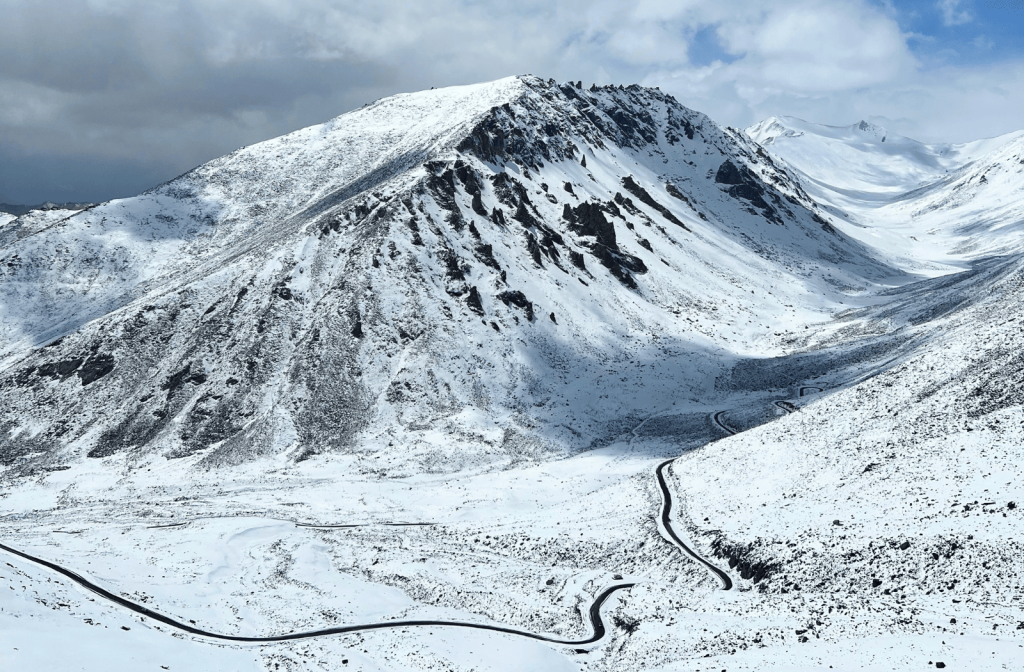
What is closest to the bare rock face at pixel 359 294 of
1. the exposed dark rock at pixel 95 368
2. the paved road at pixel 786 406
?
the exposed dark rock at pixel 95 368

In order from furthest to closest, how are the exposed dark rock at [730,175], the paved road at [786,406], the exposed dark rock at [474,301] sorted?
the exposed dark rock at [730,175] < the exposed dark rock at [474,301] < the paved road at [786,406]

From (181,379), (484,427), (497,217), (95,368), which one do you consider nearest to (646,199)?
(497,217)

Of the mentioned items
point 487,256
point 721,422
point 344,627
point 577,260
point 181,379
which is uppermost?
point 577,260

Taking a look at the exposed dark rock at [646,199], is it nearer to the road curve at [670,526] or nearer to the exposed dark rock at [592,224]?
the exposed dark rock at [592,224]

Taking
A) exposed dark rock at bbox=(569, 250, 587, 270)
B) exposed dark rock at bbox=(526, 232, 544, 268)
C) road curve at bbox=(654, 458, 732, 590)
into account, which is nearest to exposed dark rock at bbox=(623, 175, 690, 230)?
exposed dark rock at bbox=(569, 250, 587, 270)

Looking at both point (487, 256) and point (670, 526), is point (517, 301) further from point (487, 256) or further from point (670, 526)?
point (670, 526)

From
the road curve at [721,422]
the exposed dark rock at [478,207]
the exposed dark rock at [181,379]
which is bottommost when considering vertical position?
the road curve at [721,422]

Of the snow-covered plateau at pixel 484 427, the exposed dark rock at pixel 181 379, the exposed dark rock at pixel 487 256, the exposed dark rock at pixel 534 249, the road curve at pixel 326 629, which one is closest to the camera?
the snow-covered plateau at pixel 484 427

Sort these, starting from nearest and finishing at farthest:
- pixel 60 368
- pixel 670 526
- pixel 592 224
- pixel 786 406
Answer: pixel 670 526, pixel 786 406, pixel 60 368, pixel 592 224
